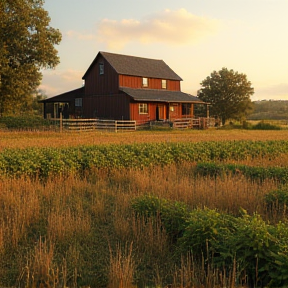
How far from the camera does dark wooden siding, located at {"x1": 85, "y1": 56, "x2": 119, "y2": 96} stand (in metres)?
43.1

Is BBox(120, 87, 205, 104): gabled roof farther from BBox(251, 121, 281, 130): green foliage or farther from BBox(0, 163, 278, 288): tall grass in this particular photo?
BBox(0, 163, 278, 288): tall grass

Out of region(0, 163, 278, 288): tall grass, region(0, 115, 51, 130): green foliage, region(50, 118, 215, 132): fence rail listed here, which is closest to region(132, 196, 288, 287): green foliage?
region(0, 163, 278, 288): tall grass

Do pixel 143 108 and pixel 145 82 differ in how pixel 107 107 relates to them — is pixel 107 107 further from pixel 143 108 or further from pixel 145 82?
pixel 145 82

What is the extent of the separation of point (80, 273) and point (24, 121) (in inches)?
1347

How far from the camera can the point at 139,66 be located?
46719mm

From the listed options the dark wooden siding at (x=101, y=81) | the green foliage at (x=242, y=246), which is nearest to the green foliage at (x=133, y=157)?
the green foliage at (x=242, y=246)

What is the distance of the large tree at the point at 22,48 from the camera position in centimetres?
3719

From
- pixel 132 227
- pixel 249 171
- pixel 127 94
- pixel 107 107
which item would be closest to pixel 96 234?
pixel 132 227

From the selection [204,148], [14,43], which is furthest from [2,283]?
[14,43]

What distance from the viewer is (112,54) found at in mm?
45750

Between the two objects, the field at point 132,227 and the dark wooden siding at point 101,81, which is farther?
the dark wooden siding at point 101,81

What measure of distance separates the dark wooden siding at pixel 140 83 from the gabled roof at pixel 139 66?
52 cm

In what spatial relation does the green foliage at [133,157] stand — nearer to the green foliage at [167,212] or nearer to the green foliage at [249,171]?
the green foliage at [249,171]

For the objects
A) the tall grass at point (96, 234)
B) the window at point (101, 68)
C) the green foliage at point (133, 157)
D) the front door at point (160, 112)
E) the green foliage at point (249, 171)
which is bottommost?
the tall grass at point (96, 234)
